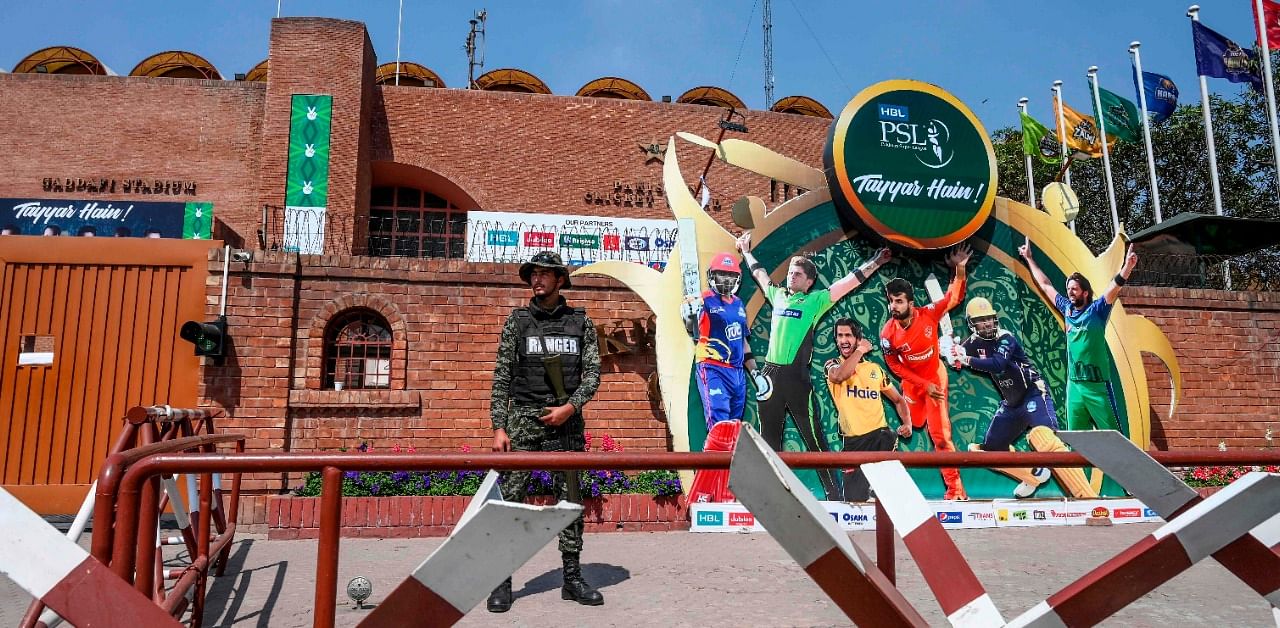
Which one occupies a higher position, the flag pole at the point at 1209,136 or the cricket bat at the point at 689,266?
the flag pole at the point at 1209,136

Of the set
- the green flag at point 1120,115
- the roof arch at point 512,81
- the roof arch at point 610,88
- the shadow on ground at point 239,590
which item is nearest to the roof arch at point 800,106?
the roof arch at point 610,88

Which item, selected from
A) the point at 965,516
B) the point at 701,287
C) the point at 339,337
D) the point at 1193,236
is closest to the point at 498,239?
the point at 339,337

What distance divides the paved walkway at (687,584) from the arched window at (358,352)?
203cm

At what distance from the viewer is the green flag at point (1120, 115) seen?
1584 centimetres

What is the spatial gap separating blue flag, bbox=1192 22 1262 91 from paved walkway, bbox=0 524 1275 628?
36.5 ft

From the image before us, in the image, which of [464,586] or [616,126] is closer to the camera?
[464,586]

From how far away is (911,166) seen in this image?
807 centimetres

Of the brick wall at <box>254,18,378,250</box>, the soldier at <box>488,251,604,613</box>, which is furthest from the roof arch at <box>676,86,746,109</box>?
the soldier at <box>488,251,604,613</box>

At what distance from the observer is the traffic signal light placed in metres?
7.28

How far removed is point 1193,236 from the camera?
10.1m

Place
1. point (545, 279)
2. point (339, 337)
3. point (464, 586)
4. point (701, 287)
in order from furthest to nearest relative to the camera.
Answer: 1. point (339, 337)
2. point (701, 287)
3. point (545, 279)
4. point (464, 586)

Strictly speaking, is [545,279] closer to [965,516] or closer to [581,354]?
[581,354]

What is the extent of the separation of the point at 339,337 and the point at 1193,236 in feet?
34.1

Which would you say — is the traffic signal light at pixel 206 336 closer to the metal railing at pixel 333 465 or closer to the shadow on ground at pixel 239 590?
the shadow on ground at pixel 239 590
